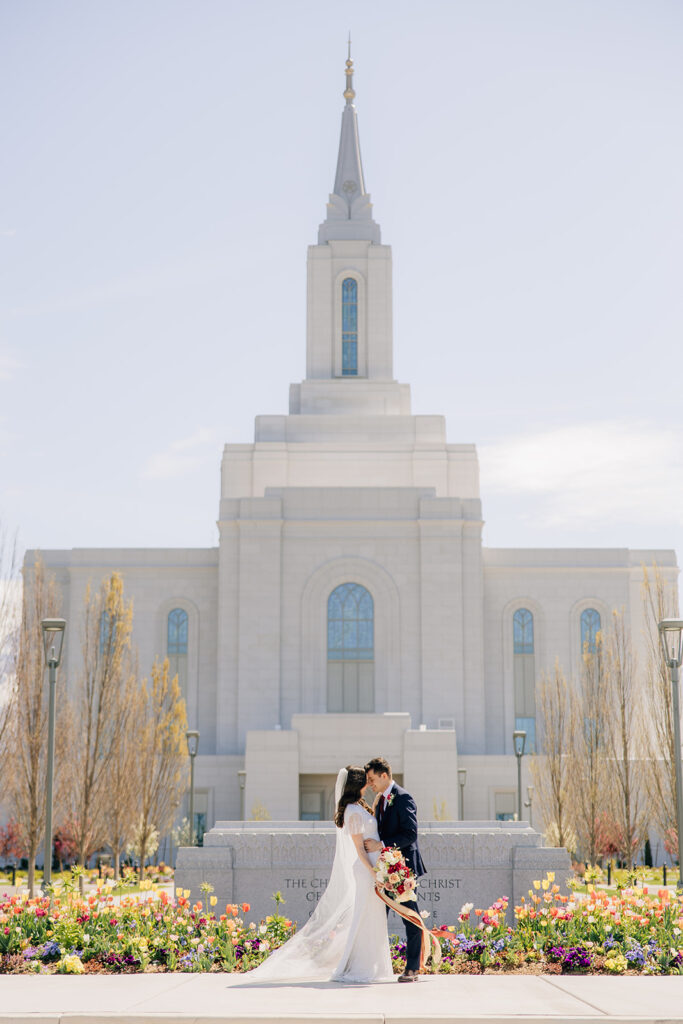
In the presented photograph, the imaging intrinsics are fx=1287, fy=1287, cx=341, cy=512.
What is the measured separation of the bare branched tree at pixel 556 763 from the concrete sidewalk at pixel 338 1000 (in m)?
21.3

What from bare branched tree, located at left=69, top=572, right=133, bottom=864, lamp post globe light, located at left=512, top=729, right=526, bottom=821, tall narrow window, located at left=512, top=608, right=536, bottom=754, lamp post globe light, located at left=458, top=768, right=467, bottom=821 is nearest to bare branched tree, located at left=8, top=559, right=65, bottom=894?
bare branched tree, located at left=69, top=572, right=133, bottom=864

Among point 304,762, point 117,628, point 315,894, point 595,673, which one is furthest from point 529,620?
point 315,894

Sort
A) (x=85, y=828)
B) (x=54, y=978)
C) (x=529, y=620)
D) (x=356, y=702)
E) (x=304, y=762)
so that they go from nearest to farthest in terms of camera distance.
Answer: (x=54, y=978) → (x=85, y=828) → (x=304, y=762) → (x=356, y=702) → (x=529, y=620)

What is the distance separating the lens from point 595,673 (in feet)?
115

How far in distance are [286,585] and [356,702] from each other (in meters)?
4.07

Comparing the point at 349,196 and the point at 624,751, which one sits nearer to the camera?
the point at 624,751

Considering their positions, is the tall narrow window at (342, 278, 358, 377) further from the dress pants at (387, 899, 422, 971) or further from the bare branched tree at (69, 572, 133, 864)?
the dress pants at (387, 899, 422, 971)

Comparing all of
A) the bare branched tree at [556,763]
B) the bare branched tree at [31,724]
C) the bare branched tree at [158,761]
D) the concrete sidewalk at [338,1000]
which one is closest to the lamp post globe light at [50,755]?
the bare branched tree at [31,724]

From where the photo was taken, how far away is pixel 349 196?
45750 mm

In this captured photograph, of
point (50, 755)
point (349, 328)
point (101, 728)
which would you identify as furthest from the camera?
point (349, 328)

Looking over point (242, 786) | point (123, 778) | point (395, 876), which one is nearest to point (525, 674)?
point (242, 786)

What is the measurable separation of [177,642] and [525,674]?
431 inches

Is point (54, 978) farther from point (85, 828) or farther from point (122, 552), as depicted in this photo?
point (122, 552)

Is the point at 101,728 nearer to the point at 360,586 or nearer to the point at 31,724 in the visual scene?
the point at 31,724
